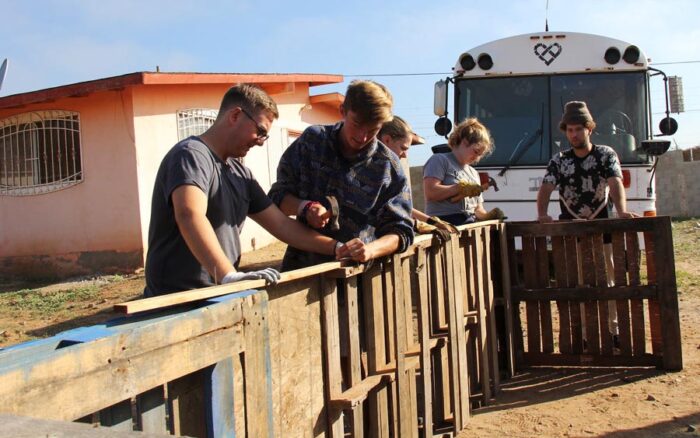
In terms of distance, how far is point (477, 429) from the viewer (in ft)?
15.1

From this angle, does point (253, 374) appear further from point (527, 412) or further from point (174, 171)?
point (527, 412)

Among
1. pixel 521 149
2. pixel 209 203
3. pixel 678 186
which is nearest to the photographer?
pixel 209 203

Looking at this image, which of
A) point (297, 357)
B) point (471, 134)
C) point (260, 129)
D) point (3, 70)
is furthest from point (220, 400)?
point (3, 70)

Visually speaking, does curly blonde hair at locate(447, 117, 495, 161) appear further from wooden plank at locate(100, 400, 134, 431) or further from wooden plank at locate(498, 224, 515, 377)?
wooden plank at locate(100, 400, 134, 431)

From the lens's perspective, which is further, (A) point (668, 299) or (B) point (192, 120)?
(B) point (192, 120)

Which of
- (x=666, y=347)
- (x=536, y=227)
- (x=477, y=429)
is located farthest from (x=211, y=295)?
(x=666, y=347)

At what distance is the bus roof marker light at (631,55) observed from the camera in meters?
8.52

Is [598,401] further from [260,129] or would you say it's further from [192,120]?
[192,120]

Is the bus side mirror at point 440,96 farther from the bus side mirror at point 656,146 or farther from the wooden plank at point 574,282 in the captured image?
the wooden plank at point 574,282

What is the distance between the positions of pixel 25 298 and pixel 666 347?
27.8 feet

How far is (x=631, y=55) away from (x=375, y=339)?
656 cm

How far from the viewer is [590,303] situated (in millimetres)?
5777

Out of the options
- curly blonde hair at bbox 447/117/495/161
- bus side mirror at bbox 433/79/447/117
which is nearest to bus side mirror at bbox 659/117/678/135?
bus side mirror at bbox 433/79/447/117

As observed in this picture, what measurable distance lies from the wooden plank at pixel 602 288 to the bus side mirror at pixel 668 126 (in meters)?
3.55
